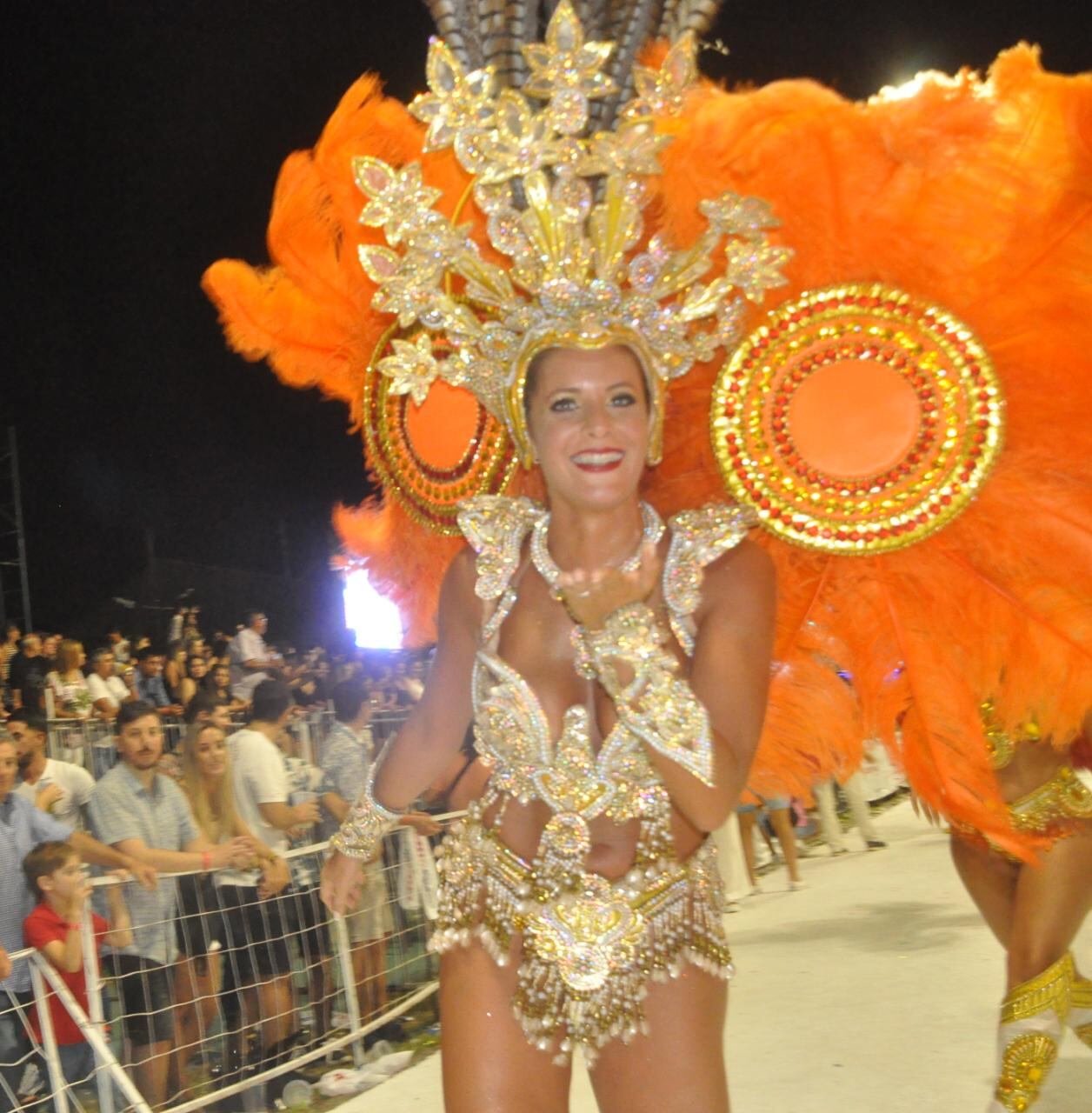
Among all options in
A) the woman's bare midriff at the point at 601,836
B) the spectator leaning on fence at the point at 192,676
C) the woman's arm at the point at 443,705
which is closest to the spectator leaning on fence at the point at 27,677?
the spectator leaning on fence at the point at 192,676

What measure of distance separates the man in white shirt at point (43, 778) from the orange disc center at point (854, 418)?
2.50m

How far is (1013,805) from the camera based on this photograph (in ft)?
10.7

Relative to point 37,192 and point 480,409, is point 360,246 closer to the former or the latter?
point 480,409

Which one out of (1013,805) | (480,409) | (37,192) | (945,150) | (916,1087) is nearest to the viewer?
(945,150)

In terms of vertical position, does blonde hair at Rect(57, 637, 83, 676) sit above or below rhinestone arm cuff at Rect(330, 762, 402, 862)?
above

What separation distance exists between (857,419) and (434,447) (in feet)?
3.00

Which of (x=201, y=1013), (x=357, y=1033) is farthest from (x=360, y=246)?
(x=357, y=1033)

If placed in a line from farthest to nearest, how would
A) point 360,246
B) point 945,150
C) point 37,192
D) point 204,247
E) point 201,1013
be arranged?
point 204,247
point 37,192
point 201,1013
point 360,246
point 945,150

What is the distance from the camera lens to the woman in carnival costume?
230 centimetres

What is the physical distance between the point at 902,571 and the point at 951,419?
1.05 ft

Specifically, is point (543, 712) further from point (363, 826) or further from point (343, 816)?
point (343, 816)

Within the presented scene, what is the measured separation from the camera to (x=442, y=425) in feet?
9.59

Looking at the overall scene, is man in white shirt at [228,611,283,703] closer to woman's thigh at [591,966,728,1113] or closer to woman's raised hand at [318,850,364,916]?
woman's raised hand at [318,850,364,916]

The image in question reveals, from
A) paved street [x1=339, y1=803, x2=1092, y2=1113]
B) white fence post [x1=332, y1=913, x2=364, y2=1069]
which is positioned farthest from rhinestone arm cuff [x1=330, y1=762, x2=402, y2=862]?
white fence post [x1=332, y1=913, x2=364, y2=1069]
